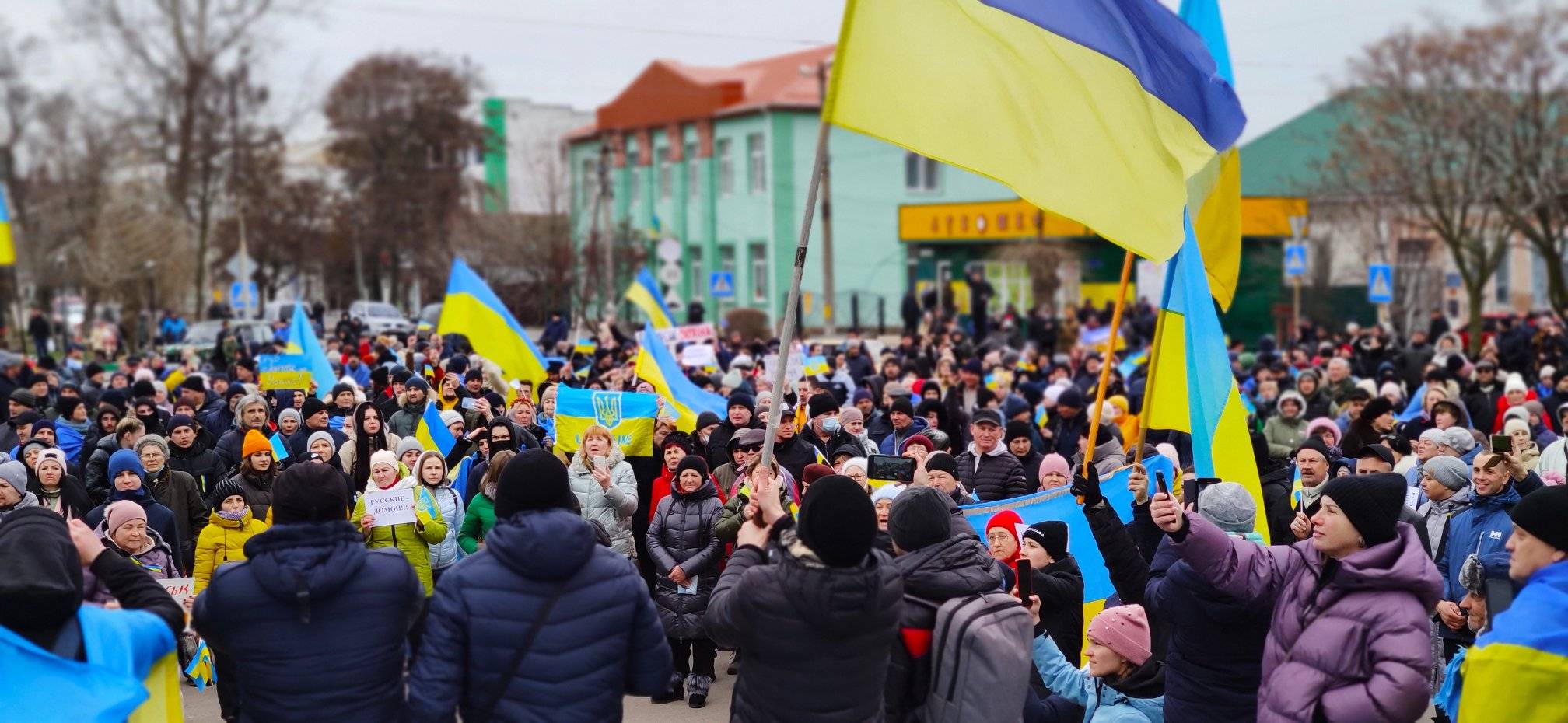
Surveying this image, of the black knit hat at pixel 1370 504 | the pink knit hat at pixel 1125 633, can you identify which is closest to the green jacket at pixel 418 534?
the pink knit hat at pixel 1125 633

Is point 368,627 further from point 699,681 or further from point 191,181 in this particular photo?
point 191,181

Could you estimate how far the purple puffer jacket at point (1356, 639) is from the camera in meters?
4.46

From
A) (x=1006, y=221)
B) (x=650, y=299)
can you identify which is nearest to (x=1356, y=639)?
(x=650, y=299)

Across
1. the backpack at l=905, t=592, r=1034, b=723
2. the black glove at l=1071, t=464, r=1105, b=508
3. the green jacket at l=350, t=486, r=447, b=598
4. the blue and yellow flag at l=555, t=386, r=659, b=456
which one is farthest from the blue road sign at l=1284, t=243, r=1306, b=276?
the backpack at l=905, t=592, r=1034, b=723

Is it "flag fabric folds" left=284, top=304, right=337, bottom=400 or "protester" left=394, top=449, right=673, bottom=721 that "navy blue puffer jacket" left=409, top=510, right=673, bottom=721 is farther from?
"flag fabric folds" left=284, top=304, right=337, bottom=400

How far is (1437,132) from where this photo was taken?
3441 cm

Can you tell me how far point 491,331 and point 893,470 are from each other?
8709 millimetres

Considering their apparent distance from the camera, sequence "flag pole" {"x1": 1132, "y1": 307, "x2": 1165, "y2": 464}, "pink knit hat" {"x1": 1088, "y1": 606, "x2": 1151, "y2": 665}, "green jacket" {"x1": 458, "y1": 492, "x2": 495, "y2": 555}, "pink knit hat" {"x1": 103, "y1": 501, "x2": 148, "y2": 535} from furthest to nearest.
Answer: "green jacket" {"x1": 458, "y1": 492, "x2": 495, "y2": 555} → "pink knit hat" {"x1": 103, "y1": 501, "x2": 148, "y2": 535} → "flag pole" {"x1": 1132, "y1": 307, "x2": 1165, "y2": 464} → "pink knit hat" {"x1": 1088, "y1": 606, "x2": 1151, "y2": 665}

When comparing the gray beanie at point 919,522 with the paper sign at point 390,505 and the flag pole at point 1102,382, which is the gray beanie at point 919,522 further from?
the paper sign at point 390,505

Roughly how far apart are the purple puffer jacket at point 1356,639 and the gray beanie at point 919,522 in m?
1.04

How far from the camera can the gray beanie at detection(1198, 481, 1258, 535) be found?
595cm

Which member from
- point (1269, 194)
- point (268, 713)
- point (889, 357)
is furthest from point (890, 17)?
point (1269, 194)

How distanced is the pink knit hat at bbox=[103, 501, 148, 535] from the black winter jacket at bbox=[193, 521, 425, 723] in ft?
11.3

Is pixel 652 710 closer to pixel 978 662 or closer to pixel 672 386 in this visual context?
pixel 978 662
